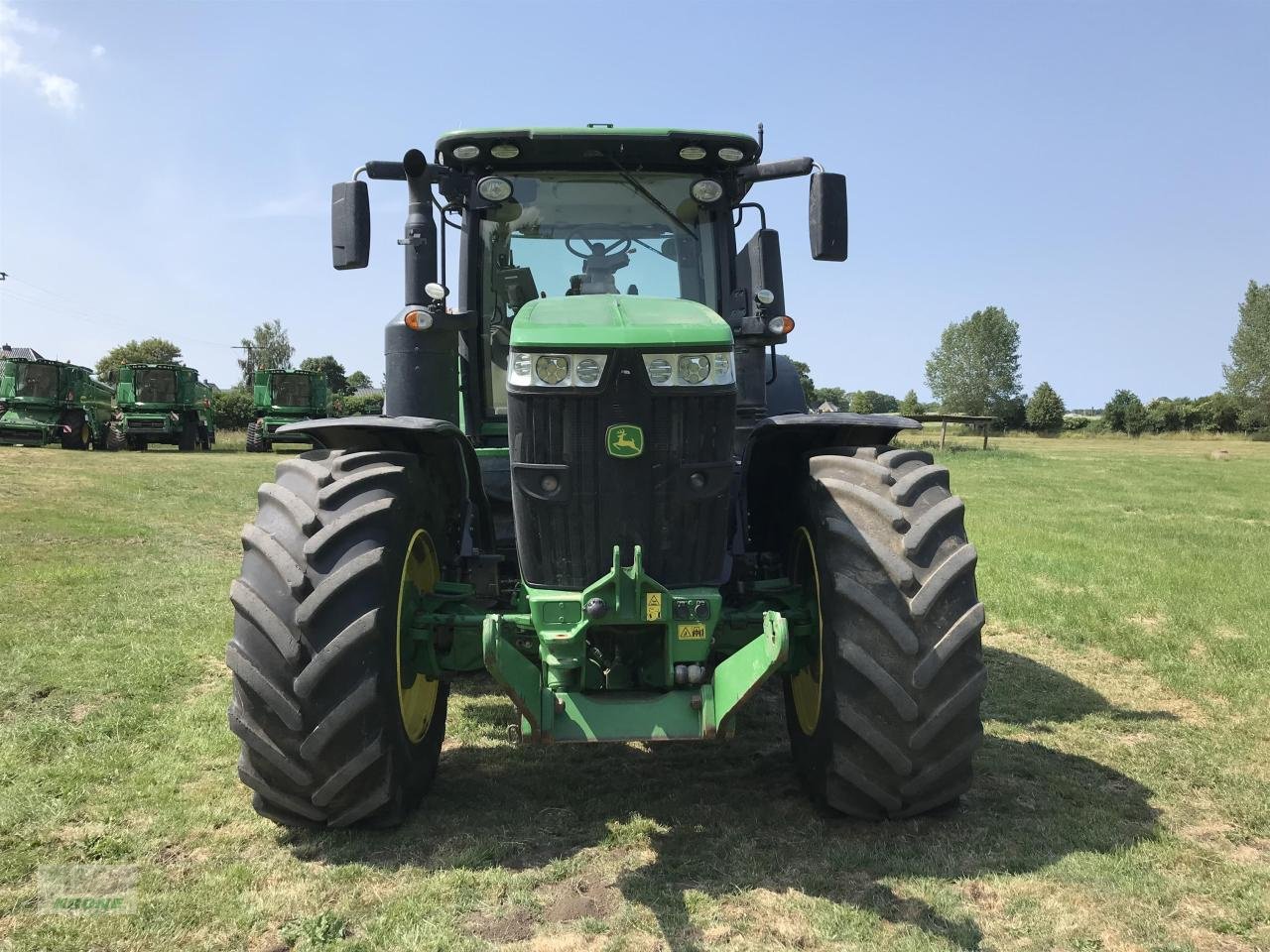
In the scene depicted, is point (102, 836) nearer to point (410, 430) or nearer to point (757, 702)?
point (410, 430)

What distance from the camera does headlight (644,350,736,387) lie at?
134 inches

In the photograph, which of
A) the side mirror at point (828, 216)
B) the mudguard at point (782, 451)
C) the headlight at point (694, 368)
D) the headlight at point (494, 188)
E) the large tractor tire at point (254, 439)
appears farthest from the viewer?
the large tractor tire at point (254, 439)

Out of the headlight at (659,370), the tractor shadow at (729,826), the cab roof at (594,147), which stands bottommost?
the tractor shadow at (729,826)

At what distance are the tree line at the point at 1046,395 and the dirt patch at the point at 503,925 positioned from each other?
5022cm

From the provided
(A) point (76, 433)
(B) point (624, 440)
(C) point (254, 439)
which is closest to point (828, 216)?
(B) point (624, 440)

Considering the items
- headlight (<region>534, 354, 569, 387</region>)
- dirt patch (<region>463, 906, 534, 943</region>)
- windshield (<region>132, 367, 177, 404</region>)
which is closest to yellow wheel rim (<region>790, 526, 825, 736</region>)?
headlight (<region>534, 354, 569, 387</region>)

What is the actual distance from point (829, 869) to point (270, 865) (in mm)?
1951

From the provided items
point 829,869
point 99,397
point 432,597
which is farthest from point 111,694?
point 99,397

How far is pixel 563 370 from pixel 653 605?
2.99ft

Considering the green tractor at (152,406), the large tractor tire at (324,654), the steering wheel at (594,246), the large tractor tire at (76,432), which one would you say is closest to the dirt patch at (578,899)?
the large tractor tire at (324,654)

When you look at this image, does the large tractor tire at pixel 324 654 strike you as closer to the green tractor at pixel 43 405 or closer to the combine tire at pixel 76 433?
the green tractor at pixel 43 405

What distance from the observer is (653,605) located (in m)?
3.40

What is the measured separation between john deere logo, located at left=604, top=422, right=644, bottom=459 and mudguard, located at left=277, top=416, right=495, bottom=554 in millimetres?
706

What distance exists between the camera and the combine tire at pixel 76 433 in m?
29.2
